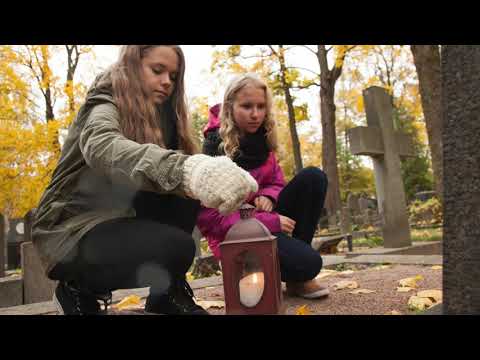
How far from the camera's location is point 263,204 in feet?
7.78

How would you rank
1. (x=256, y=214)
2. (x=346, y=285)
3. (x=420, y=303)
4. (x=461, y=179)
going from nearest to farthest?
(x=461, y=179) < (x=420, y=303) < (x=256, y=214) < (x=346, y=285)

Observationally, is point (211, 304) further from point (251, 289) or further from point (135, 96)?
point (135, 96)

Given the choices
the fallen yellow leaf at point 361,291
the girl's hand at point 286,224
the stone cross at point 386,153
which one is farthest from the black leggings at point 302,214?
the stone cross at point 386,153

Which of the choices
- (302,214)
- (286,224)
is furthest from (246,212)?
(302,214)

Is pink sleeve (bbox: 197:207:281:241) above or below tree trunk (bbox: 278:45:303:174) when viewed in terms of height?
below

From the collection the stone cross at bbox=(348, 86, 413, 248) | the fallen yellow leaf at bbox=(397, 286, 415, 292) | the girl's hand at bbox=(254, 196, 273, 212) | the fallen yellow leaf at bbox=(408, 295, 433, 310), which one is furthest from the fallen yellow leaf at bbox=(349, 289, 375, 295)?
the stone cross at bbox=(348, 86, 413, 248)

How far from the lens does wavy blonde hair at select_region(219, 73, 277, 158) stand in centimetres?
247

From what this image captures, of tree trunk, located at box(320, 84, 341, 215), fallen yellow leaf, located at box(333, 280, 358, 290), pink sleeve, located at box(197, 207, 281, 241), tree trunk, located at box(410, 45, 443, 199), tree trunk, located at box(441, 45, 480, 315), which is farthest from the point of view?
tree trunk, located at box(320, 84, 341, 215)

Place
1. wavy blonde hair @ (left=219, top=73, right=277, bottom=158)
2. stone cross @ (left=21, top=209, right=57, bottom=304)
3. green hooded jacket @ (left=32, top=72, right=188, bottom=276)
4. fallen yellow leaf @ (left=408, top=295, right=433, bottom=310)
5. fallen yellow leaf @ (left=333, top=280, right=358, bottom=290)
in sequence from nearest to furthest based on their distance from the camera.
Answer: green hooded jacket @ (left=32, top=72, right=188, bottom=276) → fallen yellow leaf @ (left=408, top=295, right=433, bottom=310) → wavy blonde hair @ (left=219, top=73, right=277, bottom=158) → fallen yellow leaf @ (left=333, top=280, right=358, bottom=290) → stone cross @ (left=21, top=209, right=57, bottom=304)

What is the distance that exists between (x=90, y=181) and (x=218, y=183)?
79cm

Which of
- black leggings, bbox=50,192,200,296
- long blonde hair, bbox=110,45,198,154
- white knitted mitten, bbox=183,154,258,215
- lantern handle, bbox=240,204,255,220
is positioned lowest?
black leggings, bbox=50,192,200,296

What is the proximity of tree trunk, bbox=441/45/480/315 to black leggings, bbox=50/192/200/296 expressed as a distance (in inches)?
43.2

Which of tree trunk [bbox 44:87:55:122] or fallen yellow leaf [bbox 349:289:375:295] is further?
tree trunk [bbox 44:87:55:122]

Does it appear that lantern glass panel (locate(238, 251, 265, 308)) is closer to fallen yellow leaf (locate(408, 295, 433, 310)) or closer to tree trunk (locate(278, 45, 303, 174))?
fallen yellow leaf (locate(408, 295, 433, 310))
